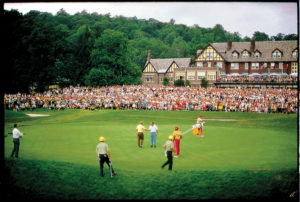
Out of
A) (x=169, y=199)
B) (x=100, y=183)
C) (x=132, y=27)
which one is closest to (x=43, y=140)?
(x=100, y=183)

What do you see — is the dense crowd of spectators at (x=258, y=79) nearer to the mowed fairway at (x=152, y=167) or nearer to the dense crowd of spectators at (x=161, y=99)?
the dense crowd of spectators at (x=161, y=99)

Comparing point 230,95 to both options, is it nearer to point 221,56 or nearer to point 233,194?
point 221,56

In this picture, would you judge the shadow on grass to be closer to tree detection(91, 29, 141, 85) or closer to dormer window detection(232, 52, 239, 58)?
tree detection(91, 29, 141, 85)

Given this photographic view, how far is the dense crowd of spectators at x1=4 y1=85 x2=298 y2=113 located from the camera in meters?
30.6

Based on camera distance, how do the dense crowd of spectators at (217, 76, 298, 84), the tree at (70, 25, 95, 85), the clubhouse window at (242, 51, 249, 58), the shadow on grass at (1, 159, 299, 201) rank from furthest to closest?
the clubhouse window at (242, 51, 249, 58)
the tree at (70, 25, 95, 85)
the dense crowd of spectators at (217, 76, 298, 84)
the shadow on grass at (1, 159, 299, 201)

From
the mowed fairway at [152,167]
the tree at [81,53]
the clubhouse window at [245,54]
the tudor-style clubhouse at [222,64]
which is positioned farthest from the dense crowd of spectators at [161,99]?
the clubhouse window at [245,54]

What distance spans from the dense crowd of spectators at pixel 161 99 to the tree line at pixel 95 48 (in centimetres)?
205

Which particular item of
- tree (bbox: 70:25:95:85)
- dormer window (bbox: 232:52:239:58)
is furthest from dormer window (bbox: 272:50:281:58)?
tree (bbox: 70:25:95:85)

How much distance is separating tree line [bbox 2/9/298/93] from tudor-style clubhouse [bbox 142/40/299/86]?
1.97 m

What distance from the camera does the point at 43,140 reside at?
1997 centimetres

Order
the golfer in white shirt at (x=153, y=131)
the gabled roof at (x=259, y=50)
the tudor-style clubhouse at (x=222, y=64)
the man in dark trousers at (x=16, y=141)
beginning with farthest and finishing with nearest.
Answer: the tudor-style clubhouse at (x=222, y=64) < the gabled roof at (x=259, y=50) < the golfer in white shirt at (x=153, y=131) < the man in dark trousers at (x=16, y=141)

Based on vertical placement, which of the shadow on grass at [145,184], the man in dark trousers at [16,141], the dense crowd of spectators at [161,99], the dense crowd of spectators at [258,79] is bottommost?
Result: the shadow on grass at [145,184]

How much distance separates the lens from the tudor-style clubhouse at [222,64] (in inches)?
1409

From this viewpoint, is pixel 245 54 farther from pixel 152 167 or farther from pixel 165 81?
pixel 152 167
